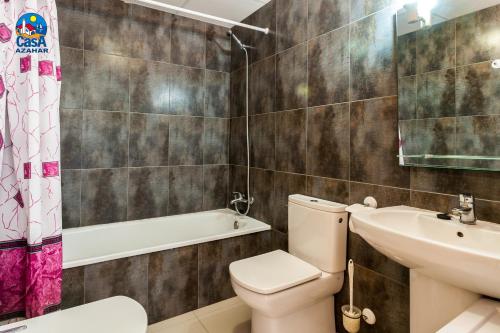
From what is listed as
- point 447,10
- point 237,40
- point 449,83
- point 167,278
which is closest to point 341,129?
point 449,83

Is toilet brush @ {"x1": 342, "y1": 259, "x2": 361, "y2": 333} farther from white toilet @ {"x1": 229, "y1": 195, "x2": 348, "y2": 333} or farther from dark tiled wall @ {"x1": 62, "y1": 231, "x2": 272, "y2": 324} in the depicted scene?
dark tiled wall @ {"x1": 62, "y1": 231, "x2": 272, "y2": 324}

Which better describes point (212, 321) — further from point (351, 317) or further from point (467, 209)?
point (467, 209)

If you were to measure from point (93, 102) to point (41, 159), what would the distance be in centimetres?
108

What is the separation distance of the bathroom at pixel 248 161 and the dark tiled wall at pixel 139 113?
0.01 meters

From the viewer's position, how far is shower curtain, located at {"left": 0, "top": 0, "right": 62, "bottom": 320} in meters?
1.34

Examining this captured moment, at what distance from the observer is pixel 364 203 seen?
163cm

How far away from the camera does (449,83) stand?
1.29 m

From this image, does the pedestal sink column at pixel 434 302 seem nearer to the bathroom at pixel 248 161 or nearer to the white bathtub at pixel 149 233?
the bathroom at pixel 248 161

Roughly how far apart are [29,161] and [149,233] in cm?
135

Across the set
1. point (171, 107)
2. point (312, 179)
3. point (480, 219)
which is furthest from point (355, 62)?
point (171, 107)

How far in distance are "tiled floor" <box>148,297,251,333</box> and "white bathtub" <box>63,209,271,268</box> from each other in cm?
53

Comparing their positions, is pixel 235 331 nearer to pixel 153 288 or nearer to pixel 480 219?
pixel 153 288

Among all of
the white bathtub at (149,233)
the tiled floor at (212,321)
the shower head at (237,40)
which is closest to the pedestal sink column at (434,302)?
the tiled floor at (212,321)

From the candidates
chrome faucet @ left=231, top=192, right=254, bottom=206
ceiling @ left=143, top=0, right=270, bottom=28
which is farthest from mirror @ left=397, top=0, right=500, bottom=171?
chrome faucet @ left=231, top=192, right=254, bottom=206
